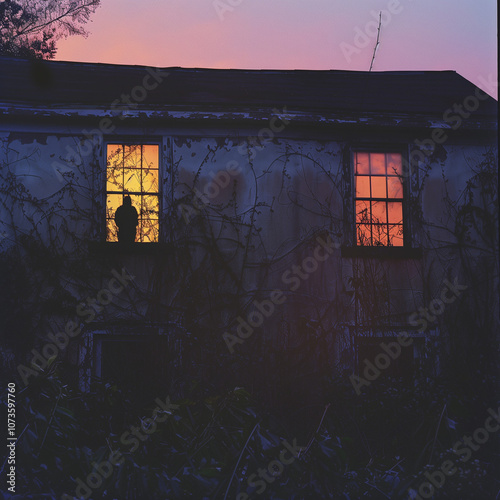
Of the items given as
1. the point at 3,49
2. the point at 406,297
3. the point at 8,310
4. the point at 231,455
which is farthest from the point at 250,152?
the point at 3,49

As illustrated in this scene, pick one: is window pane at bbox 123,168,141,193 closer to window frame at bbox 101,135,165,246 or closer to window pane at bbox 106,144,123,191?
window pane at bbox 106,144,123,191

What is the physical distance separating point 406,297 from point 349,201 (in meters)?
1.61

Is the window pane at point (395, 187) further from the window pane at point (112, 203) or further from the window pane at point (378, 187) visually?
the window pane at point (112, 203)

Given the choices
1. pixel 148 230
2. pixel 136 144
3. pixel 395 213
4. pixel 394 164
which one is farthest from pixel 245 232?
pixel 394 164

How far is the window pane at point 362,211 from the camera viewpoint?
9.19 metres

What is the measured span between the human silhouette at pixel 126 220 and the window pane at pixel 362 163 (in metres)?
3.35

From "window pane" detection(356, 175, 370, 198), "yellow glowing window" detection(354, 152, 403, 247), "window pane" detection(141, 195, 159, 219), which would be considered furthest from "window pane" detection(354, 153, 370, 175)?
"window pane" detection(141, 195, 159, 219)

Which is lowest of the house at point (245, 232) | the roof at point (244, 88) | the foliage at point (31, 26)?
the house at point (245, 232)

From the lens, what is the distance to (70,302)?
8.47 meters

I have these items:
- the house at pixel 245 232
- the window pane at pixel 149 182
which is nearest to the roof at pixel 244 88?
the house at pixel 245 232

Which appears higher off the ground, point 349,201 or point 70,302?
point 349,201

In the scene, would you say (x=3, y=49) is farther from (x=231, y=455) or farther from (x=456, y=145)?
(x=231, y=455)

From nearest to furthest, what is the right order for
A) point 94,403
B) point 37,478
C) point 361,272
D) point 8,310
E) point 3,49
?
point 37,478, point 94,403, point 8,310, point 361,272, point 3,49

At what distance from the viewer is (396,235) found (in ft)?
30.2
